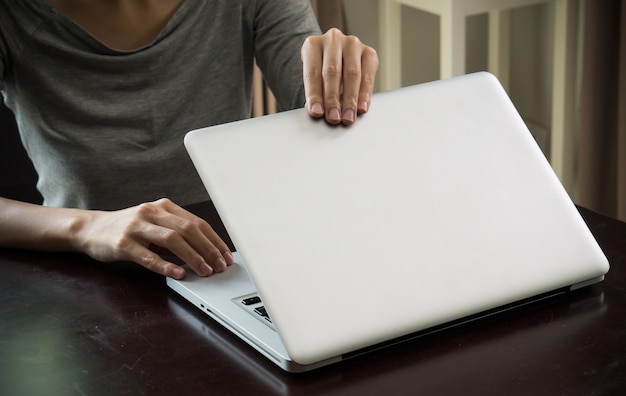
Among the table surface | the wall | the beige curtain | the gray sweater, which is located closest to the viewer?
the table surface

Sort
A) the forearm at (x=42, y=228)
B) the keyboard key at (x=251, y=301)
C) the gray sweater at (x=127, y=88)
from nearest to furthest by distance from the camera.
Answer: the keyboard key at (x=251, y=301) < the forearm at (x=42, y=228) < the gray sweater at (x=127, y=88)

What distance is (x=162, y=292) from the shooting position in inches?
32.8

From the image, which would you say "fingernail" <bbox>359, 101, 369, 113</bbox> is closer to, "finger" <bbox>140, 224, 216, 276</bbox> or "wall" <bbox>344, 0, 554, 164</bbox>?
"finger" <bbox>140, 224, 216, 276</bbox>

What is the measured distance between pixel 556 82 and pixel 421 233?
68.3 inches

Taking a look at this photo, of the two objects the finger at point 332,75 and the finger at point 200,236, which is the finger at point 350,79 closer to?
the finger at point 332,75

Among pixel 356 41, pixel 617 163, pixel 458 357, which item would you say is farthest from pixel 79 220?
pixel 617 163

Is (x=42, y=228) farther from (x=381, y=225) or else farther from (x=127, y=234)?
(x=381, y=225)

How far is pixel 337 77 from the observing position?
0.90 metres

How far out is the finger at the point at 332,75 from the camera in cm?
79

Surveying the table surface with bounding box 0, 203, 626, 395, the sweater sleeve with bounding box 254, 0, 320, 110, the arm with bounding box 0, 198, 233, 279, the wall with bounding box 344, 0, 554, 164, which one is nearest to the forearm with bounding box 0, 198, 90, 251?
the arm with bounding box 0, 198, 233, 279

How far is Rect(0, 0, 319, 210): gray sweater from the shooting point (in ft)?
4.12

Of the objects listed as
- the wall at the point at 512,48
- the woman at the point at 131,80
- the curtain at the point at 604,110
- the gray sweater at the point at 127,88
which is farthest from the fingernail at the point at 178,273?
the wall at the point at 512,48

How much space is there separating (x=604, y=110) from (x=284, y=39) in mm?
1152

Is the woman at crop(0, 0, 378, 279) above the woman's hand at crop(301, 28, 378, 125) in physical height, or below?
below
